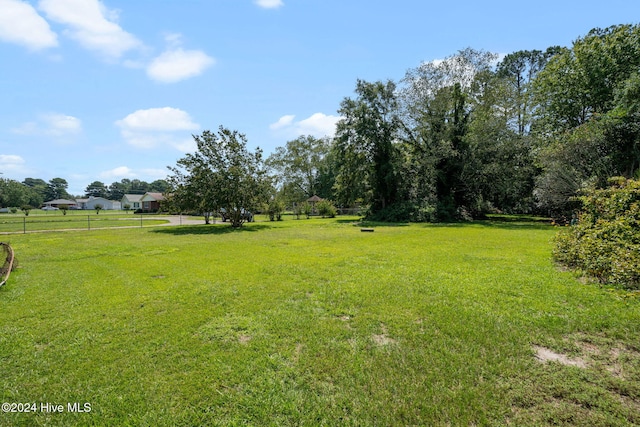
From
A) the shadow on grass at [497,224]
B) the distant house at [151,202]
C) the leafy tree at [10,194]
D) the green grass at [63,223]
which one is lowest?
the shadow on grass at [497,224]

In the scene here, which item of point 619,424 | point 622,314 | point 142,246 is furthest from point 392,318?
point 142,246

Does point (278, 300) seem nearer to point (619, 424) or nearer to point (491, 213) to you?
point (619, 424)

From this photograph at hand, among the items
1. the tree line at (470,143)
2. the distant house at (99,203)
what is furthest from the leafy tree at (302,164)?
the distant house at (99,203)

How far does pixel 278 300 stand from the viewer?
4.66 metres

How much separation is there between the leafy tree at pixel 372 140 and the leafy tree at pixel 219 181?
9426mm

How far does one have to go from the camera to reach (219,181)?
17.8 meters

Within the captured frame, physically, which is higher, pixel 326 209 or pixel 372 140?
pixel 372 140

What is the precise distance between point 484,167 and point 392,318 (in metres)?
20.9

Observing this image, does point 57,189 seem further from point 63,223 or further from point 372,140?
point 372,140

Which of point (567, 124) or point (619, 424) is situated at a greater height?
point (567, 124)

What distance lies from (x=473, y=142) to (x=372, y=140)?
7.46 m

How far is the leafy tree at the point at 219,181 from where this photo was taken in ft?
58.5

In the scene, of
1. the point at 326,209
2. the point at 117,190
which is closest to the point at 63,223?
the point at 326,209

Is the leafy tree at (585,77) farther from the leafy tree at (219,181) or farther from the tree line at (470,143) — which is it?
the leafy tree at (219,181)
